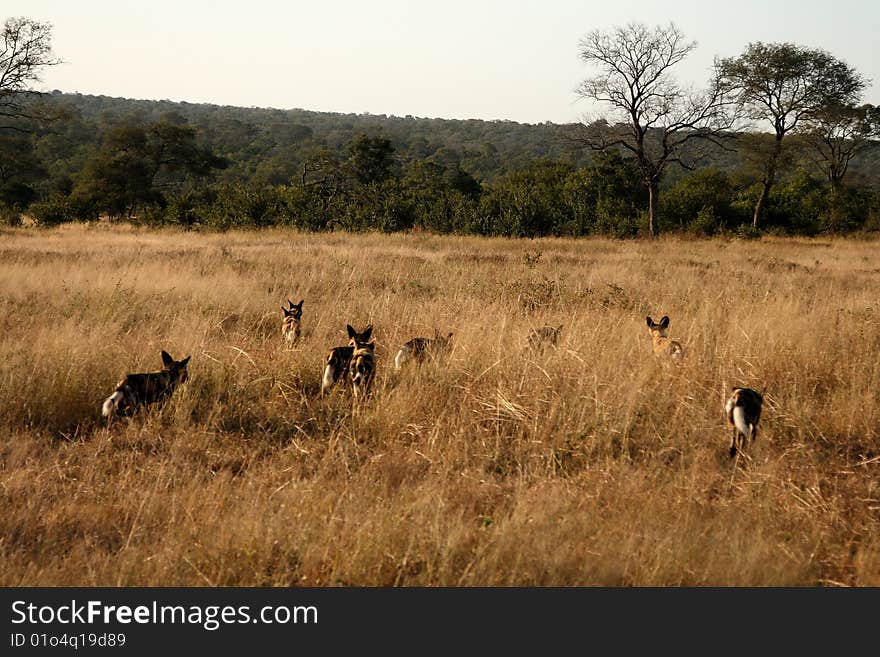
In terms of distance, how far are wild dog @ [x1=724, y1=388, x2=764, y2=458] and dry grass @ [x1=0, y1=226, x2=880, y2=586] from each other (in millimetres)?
114

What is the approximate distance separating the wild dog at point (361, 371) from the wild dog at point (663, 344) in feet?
8.43

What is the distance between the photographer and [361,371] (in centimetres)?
541

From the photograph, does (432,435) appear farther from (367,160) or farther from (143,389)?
(367,160)

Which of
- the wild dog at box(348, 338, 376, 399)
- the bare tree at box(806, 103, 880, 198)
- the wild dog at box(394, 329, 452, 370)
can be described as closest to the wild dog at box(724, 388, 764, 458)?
the wild dog at box(394, 329, 452, 370)

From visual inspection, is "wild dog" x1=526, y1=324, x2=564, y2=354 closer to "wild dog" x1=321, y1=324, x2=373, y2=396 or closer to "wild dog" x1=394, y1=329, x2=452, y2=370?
"wild dog" x1=394, y1=329, x2=452, y2=370

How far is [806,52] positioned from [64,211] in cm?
3575

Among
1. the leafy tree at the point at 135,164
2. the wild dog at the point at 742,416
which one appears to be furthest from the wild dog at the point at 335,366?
the leafy tree at the point at 135,164

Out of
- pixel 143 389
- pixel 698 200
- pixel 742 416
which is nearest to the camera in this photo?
pixel 742 416

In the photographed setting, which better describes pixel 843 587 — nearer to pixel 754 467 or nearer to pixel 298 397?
pixel 754 467

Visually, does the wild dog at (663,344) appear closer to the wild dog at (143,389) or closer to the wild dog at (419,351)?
the wild dog at (419,351)

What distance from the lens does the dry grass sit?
121 inches

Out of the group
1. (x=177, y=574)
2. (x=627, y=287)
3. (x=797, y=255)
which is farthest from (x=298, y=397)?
(x=797, y=255)

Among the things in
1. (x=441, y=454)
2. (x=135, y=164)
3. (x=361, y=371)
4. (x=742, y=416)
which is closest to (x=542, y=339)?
(x=361, y=371)

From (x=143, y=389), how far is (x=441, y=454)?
2.22 meters
